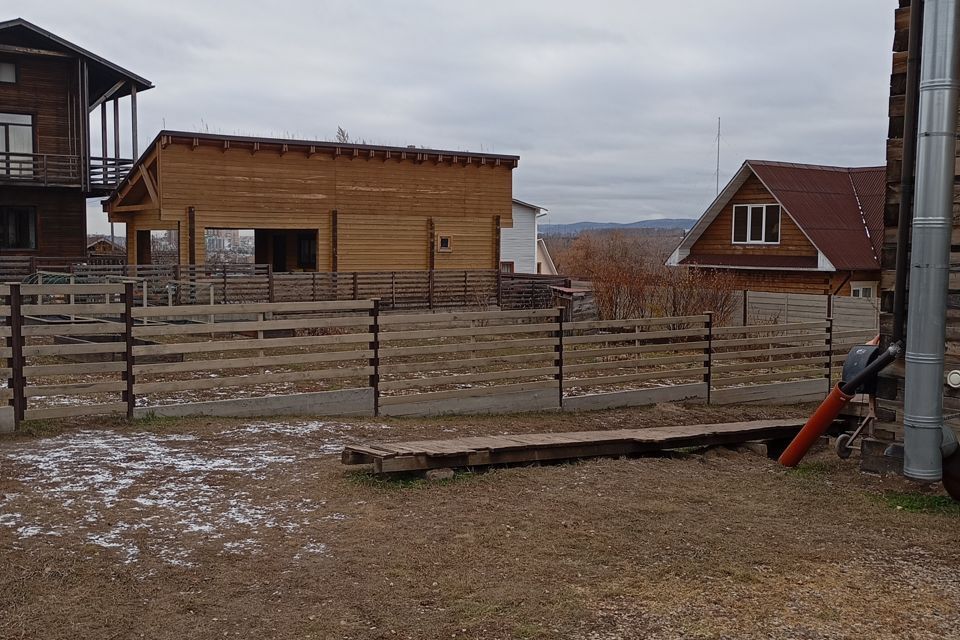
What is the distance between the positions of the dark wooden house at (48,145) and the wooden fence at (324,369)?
19.9 m

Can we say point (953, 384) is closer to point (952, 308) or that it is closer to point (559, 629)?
point (952, 308)

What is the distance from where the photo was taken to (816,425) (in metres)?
8.95

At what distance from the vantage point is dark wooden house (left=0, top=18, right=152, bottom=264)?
3331 centimetres

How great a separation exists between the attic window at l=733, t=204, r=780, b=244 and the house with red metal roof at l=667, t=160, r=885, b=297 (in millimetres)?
32

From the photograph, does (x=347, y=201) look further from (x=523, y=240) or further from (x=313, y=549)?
(x=523, y=240)

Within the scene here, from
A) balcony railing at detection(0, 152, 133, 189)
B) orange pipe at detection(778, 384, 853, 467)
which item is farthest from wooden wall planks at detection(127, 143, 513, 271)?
orange pipe at detection(778, 384, 853, 467)

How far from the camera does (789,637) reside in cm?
482

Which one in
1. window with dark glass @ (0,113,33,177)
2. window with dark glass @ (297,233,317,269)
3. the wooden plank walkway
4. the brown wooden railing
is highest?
window with dark glass @ (0,113,33,177)

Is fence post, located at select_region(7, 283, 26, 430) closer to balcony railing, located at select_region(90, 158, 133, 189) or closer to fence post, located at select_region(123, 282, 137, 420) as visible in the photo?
fence post, located at select_region(123, 282, 137, 420)

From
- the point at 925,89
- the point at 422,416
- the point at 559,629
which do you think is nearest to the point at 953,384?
the point at 925,89

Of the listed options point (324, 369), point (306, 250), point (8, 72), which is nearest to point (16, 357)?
point (324, 369)

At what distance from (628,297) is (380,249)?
10.2 m

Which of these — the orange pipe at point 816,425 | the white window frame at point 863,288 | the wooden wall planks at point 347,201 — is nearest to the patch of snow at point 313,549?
the orange pipe at point 816,425

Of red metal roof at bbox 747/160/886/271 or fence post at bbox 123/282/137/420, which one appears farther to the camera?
red metal roof at bbox 747/160/886/271
